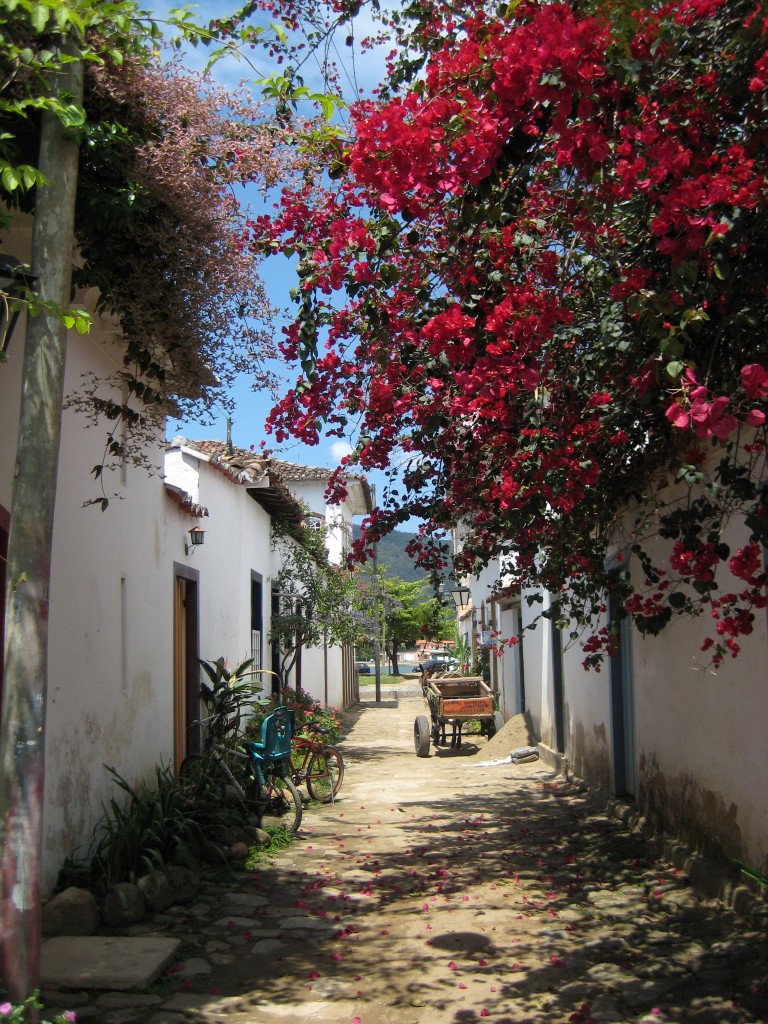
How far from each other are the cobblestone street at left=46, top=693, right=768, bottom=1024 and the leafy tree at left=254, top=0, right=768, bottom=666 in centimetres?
164

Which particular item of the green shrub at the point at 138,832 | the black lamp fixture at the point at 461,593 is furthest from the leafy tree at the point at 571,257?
the black lamp fixture at the point at 461,593

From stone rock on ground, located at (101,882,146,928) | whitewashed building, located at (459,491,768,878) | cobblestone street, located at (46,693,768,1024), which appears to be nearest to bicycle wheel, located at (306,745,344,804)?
cobblestone street, located at (46,693,768,1024)

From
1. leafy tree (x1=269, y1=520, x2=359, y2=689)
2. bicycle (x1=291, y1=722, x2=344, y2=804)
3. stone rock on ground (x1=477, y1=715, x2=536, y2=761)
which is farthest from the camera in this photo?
leafy tree (x1=269, y1=520, x2=359, y2=689)

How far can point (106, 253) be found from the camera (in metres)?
5.02

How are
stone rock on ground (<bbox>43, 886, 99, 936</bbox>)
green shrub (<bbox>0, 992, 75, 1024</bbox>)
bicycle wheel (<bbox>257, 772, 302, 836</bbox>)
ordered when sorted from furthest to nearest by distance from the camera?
1. bicycle wheel (<bbox>257, 772, 302, 836</bbox>)
2. stone rock on ground (<bbox>43, 886, 99, 936</bbox>)
3. green shrub (<bbox>0, 992, 75, 1024</bbox>)

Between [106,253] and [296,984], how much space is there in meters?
3.76

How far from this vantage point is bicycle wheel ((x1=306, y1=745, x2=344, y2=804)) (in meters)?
10.5

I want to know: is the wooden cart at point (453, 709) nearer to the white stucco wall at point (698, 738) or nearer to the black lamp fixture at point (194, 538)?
the white stucco wall at point (698, 738)

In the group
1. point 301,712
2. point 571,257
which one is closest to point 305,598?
point 301,712

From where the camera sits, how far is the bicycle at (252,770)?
827 centimetres

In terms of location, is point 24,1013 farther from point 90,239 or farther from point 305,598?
point 305,598

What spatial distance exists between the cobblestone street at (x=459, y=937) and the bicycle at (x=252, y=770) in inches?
15.6

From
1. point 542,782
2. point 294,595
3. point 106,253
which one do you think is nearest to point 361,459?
point 106,253

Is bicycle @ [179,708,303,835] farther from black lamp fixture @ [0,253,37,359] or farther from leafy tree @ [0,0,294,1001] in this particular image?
black lamp fixture @ [0,253,37,359]
